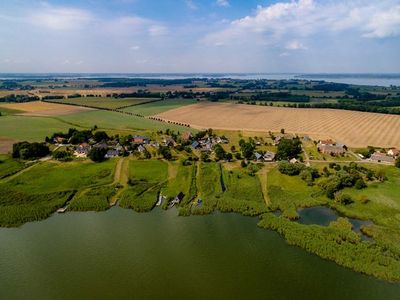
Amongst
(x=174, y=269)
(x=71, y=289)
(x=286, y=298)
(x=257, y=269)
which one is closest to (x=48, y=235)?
(x=71, y=289)

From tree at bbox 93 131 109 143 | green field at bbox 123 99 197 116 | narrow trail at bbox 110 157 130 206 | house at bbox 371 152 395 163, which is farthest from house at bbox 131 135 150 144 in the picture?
house at bbox 371 152 395 163

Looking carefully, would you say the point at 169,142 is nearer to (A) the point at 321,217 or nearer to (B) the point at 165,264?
(A) the point at 321,217

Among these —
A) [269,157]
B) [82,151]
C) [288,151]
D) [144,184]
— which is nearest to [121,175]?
[144,184]

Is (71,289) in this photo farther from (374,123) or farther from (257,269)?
(374,123)

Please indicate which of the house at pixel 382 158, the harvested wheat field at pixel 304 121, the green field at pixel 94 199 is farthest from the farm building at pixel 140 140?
the house at pixel 382 158

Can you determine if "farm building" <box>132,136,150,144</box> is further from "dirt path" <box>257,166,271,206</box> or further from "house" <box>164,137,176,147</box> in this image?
"dirt path" <box>257,166,271,206</box>
